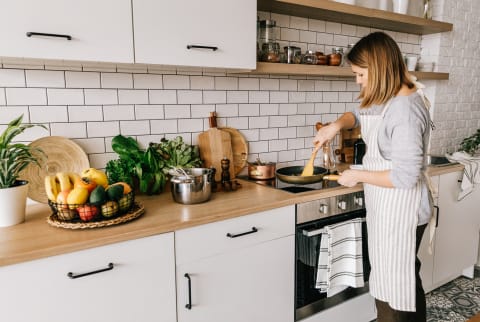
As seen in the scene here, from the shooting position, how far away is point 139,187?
2.06 m

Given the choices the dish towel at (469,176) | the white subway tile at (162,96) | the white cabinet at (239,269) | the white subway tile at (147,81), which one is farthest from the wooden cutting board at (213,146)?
the dish towel at (469,176)

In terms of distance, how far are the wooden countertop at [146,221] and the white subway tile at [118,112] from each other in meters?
0.45

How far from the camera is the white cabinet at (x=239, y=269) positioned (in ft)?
5.48

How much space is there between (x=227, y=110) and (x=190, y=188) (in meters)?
0.80

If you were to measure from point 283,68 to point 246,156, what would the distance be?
0.62m

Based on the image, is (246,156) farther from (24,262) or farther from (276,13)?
(24,262)

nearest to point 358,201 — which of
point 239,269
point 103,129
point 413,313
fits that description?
point 413,313

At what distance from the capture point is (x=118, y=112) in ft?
6.79

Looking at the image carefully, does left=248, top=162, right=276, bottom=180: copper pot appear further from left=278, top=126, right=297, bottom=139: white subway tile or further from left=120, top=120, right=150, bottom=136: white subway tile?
left=120, top=120, right=150, bottom=136: white subway tile

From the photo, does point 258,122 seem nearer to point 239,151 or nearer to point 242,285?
point 239,151

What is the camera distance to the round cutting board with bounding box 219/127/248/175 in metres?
2.52

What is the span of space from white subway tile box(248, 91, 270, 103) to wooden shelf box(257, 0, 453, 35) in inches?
20.6

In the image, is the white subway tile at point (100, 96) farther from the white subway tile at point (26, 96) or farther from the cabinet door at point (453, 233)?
the cabinet door at point (453, 233)

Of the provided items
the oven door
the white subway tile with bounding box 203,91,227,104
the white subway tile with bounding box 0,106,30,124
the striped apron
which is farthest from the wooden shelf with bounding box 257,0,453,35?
the white subway tile with bounding box 0,106,30,124
